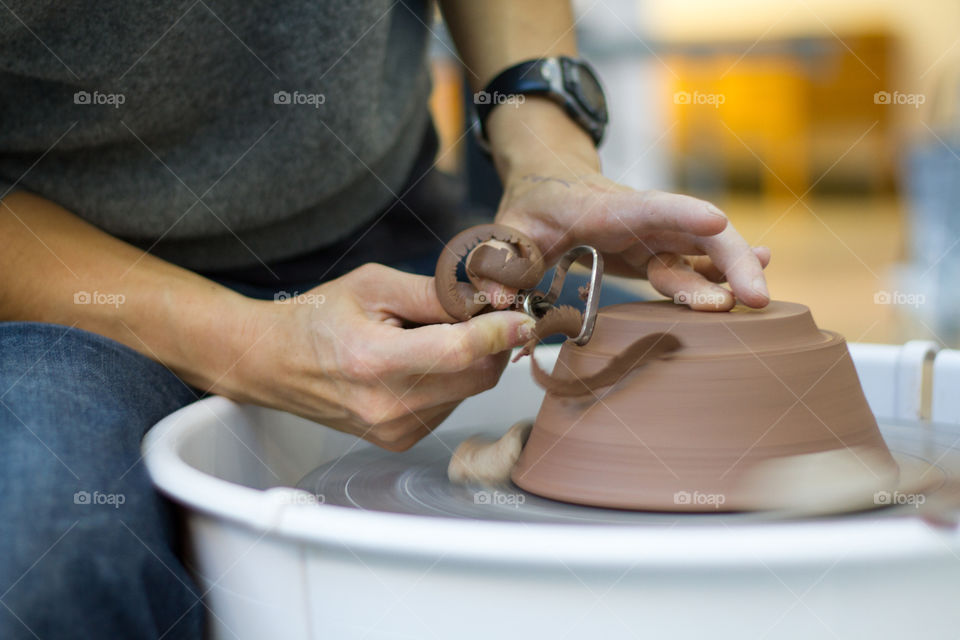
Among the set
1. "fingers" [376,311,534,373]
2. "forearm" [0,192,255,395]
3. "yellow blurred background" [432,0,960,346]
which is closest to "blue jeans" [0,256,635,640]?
"forearm" [0,192,255,395]

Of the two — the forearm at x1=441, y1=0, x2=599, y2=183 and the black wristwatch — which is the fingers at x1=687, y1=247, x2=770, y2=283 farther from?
the black wristwatch

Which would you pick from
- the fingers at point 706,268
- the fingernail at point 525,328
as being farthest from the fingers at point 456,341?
the fingers at point 706,268

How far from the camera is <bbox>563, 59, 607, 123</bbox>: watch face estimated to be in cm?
109

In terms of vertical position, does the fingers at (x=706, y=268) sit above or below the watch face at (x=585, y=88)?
below

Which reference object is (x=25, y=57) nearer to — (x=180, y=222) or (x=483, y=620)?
(x=180, y=222)

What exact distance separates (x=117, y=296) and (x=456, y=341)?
0.36 metres

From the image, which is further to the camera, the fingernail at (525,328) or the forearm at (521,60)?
the forearm at (521,60)

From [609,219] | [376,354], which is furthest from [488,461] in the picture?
[609,219]

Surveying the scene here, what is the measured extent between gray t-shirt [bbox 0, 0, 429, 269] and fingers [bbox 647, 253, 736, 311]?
0.38 metres

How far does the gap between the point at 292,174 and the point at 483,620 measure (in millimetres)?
636

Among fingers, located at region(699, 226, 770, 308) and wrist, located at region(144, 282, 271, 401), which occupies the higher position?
fingers, located at region(699, 226, 770, 308)

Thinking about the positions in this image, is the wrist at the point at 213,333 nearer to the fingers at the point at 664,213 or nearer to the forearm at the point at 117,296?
the forearm at the point at 117,296

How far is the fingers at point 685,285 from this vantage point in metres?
0.76

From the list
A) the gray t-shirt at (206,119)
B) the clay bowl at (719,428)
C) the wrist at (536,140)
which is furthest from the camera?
the wrist at (536,140)
